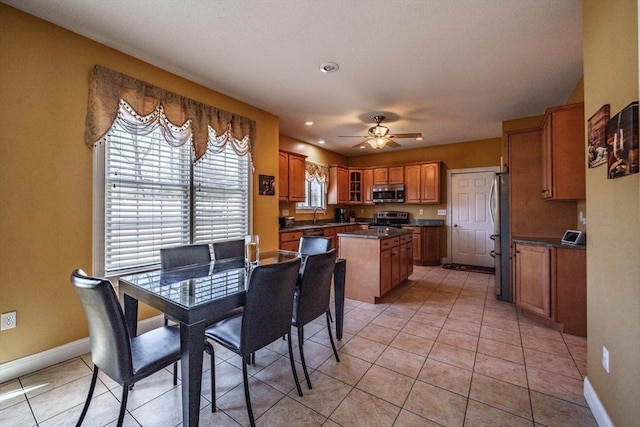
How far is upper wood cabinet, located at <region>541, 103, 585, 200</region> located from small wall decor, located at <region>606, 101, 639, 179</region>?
1692 millimetres

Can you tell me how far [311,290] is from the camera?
1.98 metres

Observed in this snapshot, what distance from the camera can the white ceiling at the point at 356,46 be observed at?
1966 millimetres

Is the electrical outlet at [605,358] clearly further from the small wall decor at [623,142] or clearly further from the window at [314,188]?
the window at [314,188]

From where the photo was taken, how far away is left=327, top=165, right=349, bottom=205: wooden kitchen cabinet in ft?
21.3

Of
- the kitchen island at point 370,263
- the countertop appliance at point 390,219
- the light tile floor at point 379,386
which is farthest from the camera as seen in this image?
the countertop appliance at point 390,219

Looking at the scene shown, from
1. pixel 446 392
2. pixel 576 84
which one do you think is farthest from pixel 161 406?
pixel 576 84

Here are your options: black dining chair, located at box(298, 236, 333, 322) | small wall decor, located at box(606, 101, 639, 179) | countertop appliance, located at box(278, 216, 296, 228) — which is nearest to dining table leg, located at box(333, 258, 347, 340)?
black dining chair, located at box(298, 236, 333, 322)

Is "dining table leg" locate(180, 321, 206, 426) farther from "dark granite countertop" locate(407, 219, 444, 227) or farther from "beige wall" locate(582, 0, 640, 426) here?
"dark granite countertop" locate(407, 219, 444, 227)

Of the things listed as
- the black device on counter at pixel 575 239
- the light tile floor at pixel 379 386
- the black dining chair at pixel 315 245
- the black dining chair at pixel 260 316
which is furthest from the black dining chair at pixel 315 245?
the black device on counter at pixel 575 239

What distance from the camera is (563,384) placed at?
1882 millimetres

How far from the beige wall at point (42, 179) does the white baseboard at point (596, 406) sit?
12.1 ft

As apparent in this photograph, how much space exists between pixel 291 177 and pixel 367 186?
2.49m

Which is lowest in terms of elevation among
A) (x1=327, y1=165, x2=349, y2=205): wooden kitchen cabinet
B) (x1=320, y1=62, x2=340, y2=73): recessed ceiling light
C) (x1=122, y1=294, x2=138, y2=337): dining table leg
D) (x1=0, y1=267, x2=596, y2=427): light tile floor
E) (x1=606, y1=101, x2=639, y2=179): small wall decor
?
(x1=0, y1=267, x2=596, y2=427): light tile floor

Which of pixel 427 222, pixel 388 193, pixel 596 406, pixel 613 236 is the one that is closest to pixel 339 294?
pixel 596 406
